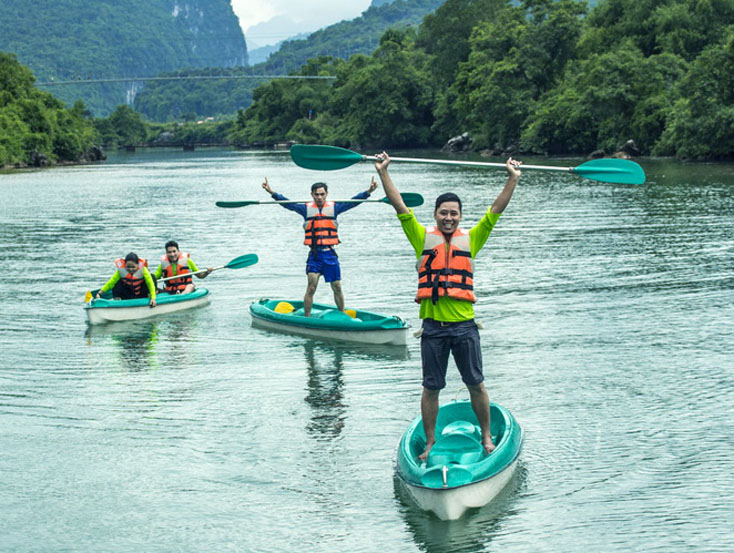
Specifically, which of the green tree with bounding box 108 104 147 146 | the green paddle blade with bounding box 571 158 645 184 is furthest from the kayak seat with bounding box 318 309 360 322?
the green tree with bounding box 108 104 147 146

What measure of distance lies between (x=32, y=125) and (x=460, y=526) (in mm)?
87922

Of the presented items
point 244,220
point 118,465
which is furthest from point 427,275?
point 244,220

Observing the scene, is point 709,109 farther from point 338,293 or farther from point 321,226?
point 321,226

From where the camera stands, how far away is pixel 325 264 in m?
12.2

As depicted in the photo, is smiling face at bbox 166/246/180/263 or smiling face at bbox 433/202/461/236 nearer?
smiling face at bbox 433/202/461/236

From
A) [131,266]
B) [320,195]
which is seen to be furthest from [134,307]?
[320,195]

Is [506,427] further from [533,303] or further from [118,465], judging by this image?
[533,303]

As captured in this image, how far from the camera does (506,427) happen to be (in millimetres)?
7254

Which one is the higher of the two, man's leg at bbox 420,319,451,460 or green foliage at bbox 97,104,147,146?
man's leg at bbox 420,319,451,460

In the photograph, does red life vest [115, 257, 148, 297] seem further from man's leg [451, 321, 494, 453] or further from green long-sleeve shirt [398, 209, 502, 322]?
man's leg [451, 321, 494, 453]

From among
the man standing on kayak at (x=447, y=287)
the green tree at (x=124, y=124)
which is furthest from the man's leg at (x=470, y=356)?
the green tree at (x=124, y=124)

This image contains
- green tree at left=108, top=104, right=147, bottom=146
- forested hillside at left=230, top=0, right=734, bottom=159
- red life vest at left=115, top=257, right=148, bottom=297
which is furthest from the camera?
green tree at left=108, top=104, right=147, bottom=146

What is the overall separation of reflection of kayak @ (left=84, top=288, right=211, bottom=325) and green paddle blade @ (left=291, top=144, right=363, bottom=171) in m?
5.63

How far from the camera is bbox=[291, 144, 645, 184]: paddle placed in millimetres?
7918
